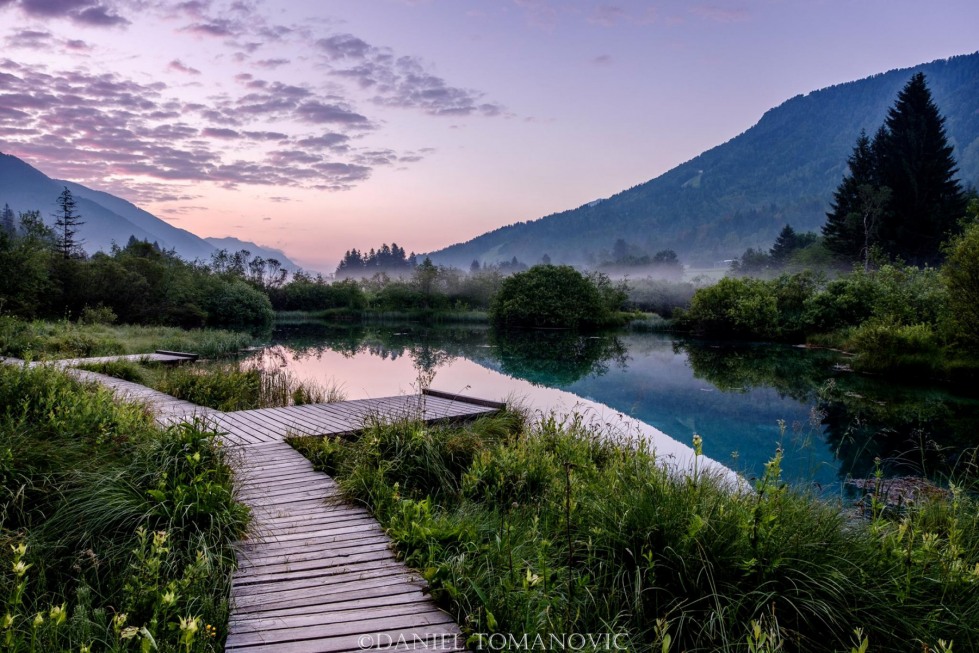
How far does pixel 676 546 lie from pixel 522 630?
1066mm

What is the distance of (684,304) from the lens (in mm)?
49656

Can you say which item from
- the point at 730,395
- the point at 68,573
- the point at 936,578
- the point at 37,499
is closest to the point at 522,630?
the point at 936,578

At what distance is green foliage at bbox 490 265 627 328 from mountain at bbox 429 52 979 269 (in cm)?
8672

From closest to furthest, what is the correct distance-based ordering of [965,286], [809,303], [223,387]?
[223,387], [965,286], [809,303]

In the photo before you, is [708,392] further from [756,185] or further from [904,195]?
[756,185]

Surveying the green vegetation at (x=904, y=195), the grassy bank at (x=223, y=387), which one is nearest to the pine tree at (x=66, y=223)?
the grassy bank at (x=223, y=387)

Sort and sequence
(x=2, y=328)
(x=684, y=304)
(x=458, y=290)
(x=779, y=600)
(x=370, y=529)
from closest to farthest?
(x=779, y=600)
(x=370, y=529)
(x=2, y=328)
(x=684, y=304)
(x=458, y=290)

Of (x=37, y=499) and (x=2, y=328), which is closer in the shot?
(x=37, y=499)

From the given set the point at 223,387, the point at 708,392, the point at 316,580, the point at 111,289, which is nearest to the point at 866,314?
the point at 708,392

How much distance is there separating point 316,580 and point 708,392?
51.5 ft

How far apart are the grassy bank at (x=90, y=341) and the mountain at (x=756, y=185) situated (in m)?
114

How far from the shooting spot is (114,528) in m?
3.68

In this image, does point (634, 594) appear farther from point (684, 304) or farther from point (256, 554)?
point (684, 304)

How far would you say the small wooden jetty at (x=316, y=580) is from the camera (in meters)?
2.84
